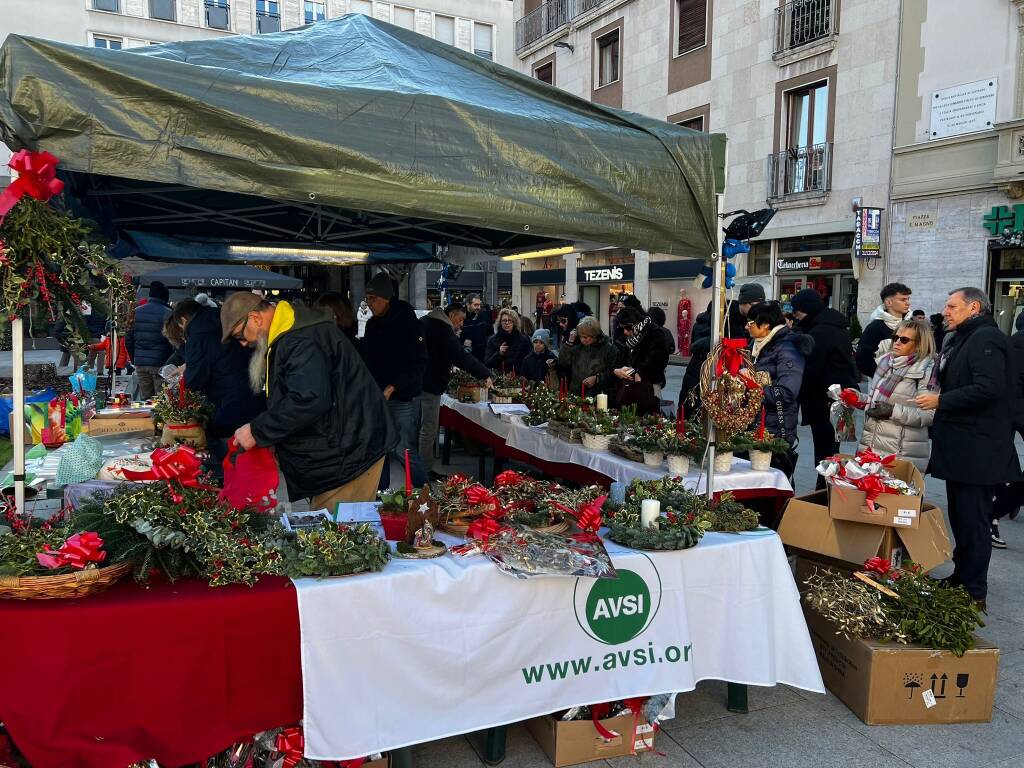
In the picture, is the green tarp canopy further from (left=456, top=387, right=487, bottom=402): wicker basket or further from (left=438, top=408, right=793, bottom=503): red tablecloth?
(left=456, top=387, right=487, bottom=402): wicker basket

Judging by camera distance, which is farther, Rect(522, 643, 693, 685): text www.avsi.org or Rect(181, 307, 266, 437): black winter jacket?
Rect(181, 307, 266, 437): black winter jacket

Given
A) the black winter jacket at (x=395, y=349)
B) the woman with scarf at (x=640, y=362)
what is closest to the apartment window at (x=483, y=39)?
the woman with scarf at (x=640, y=362)

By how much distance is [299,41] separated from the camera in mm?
3695

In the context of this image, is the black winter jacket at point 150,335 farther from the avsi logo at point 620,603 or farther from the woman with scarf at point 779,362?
the avsi logo at point 620,603

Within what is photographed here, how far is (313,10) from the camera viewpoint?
99.3 feet

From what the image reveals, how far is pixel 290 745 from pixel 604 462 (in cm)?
270

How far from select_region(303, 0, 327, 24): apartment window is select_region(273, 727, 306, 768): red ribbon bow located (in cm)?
3250

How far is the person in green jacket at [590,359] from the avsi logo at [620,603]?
3.90 meters

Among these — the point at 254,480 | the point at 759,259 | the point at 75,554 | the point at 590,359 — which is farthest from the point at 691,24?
the point at 75,554

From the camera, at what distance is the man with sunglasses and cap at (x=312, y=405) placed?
315cm

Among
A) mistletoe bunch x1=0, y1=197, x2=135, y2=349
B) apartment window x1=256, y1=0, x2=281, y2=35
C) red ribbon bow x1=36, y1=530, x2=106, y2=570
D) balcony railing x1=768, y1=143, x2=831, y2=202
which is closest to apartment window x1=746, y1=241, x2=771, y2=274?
balcony railing x1=768, y1=143, x2=831, y2=202

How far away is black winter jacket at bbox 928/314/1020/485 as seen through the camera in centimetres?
382

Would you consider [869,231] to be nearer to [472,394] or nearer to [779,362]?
[472,394]

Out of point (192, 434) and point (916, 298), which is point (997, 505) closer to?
point (192, 434)
